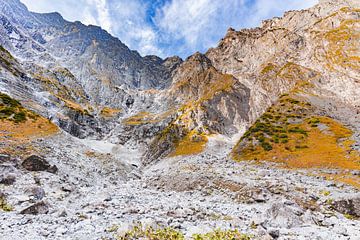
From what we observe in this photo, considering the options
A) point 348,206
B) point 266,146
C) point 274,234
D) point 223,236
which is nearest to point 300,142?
point 266,146

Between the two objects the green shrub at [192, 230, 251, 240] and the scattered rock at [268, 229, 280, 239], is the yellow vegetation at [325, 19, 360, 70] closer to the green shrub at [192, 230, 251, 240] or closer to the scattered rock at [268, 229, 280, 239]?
the scattered rock at [268, 229, 280, 239]

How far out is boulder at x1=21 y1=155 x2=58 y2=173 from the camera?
110 feet

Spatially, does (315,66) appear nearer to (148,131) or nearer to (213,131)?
(213,131)

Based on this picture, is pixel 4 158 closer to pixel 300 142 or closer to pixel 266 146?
pixel 266 146

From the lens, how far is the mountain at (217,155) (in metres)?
15.8

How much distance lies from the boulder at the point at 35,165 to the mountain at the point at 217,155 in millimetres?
145

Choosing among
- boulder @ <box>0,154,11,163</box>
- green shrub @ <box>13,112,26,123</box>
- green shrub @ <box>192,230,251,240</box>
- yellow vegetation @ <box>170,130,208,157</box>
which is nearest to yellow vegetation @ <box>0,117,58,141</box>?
green shrub @ <box>13,112,26,123</box>

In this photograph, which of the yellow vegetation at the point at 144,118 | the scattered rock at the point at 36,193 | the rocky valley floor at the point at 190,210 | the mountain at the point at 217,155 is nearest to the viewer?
the rocky valley floor at the point at 190,210

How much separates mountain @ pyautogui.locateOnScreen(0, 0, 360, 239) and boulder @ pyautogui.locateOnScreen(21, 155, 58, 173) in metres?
0.15

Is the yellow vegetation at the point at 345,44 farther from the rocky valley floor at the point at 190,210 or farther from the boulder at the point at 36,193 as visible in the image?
A: the boulder at the point at 36,193

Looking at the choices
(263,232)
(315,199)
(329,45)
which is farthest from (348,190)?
(329,45)

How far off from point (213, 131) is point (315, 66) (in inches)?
2683

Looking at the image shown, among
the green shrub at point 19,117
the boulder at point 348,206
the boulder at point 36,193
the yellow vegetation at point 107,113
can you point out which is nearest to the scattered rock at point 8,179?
the boulder at point 36,193

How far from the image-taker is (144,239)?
1190 centimetres
